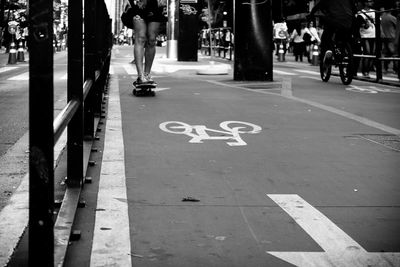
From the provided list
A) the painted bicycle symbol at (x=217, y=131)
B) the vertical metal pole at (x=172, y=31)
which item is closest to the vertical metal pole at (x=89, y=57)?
the painted bicycle symbol at (x=217, y=131)

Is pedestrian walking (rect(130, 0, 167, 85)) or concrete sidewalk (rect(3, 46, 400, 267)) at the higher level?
pedestrian walking (rect(130, 0, 167, 85))

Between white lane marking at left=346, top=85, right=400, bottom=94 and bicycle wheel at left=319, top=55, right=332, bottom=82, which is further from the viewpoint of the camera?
bicycle wheel at left=319, top=55, right=332, bottom=82

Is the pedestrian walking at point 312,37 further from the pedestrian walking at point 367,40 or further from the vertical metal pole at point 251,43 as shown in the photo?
the vertical metal pole at point 251,43

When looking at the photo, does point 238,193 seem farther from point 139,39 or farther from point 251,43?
point 251,43

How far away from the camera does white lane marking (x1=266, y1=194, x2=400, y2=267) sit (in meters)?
2.98

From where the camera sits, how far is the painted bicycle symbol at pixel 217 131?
6.21 m

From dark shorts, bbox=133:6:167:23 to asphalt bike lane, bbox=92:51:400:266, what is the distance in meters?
2.19

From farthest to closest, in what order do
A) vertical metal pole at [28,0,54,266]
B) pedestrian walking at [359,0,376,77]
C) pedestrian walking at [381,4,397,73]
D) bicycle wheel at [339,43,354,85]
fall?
pedestrian walking at [359,0,376,77]
pedestrian walking at [381,4,397,73]
bicycle wheel at [339,43,354,85]
vertical metal pole at [28,0,54,266]

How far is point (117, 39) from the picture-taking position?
9638 centimetres

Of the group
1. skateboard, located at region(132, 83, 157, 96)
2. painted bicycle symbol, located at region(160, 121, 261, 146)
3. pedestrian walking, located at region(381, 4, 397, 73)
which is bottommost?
painted bicycle symbol, located at region(160, 121, 261, 146)

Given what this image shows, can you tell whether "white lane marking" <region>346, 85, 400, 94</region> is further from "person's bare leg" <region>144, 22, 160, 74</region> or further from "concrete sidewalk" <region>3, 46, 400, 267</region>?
"concrete sidewalk" <region>3, 46, 400, 267</region>

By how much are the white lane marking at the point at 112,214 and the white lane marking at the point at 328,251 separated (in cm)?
61

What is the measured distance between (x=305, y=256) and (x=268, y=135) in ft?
11.3

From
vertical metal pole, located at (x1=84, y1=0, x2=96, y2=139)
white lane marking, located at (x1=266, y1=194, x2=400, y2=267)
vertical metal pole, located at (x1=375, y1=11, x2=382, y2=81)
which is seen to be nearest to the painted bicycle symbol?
vertical metal pole, located at (x1=84, y1=0, x2=96, y2=139)
